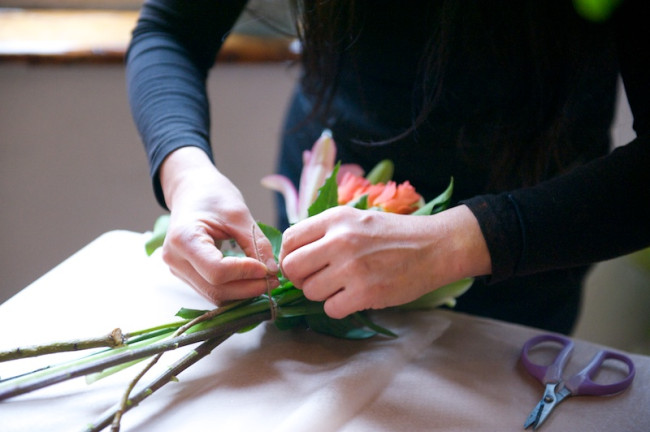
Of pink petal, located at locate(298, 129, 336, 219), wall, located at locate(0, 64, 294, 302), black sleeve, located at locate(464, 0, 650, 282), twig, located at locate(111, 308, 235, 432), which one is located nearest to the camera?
twig, located at locate(111, 308, 235, 432)

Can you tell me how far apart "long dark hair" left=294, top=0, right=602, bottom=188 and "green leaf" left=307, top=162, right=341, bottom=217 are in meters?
0.16

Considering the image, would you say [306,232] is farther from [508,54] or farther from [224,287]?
[508,54]

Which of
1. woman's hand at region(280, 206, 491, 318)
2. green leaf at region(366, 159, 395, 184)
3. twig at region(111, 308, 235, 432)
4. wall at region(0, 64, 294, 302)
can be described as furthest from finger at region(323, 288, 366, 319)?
wall at region(0, 64, 294, 302)

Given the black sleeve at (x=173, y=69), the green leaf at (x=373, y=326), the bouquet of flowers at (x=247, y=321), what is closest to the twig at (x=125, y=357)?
the bouquet of flowers at (x=247, y=321)

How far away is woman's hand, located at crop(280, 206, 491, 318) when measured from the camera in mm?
528

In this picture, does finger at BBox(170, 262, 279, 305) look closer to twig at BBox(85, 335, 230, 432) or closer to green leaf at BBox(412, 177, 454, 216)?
twig at BBox(85, 335, 230, 432)

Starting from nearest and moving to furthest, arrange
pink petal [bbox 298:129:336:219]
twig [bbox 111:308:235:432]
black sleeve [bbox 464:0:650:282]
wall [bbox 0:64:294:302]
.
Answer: twig [bbox 111:308:235:432]
black sleeve [bbox 464:0:650:282]
pink petal [bbox 298:129:336:219]
wall [bbox 0:64:294:302]

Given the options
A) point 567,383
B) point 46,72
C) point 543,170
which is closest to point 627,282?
point 543,170

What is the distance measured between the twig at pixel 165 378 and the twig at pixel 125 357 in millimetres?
12

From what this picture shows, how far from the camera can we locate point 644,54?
1.78 feet

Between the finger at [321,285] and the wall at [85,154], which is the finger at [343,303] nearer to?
the finger at [321,285]

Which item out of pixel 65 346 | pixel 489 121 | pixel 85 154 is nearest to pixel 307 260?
pixel 65 346

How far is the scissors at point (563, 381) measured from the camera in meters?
0.53

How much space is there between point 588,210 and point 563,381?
0.57ft
